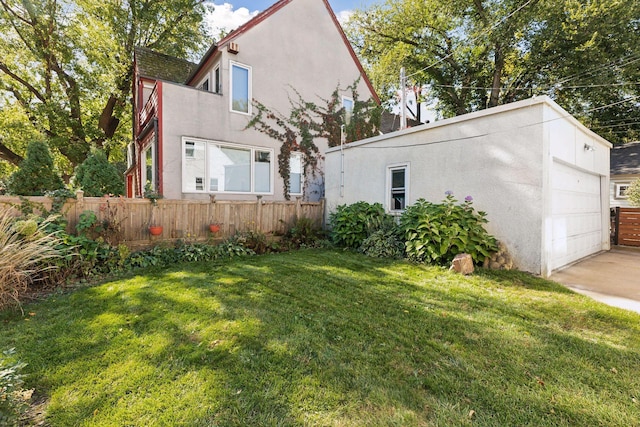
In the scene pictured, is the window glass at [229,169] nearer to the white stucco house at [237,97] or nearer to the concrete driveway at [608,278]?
the white stucco house at [237,97]

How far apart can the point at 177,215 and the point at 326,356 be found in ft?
18.8

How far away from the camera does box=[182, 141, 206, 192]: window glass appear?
8.56 m

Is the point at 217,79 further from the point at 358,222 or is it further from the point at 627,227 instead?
the point at 627,227

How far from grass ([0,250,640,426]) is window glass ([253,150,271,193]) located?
5.76m

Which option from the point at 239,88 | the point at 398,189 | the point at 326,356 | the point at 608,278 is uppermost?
the point at 239,88

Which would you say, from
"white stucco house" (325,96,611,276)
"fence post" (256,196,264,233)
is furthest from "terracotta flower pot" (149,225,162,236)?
"white stucco house" (325,96,611,276)

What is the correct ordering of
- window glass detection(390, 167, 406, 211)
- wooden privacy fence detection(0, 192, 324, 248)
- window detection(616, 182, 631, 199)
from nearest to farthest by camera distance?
wooden privacy fence detection(0, 192, 324, 248) < window glass detection(390, 167, 406, 211) < window detection(616, 182, 631, 199)

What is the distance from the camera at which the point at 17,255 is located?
3996 millimetres

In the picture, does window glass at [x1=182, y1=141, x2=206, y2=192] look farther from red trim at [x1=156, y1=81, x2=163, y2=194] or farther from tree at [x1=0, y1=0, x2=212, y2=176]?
tree at [x1=0, y1=0, x2=212, y2=176]

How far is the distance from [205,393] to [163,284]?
118 inches

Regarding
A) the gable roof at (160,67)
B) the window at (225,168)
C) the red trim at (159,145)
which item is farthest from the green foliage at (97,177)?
the gable roof at (160,67)

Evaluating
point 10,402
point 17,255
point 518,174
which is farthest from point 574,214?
point 17,255

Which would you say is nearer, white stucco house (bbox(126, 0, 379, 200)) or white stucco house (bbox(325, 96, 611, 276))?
white stucco house (bbox(325, 96, 611, 276))

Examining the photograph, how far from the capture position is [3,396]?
172 cm
